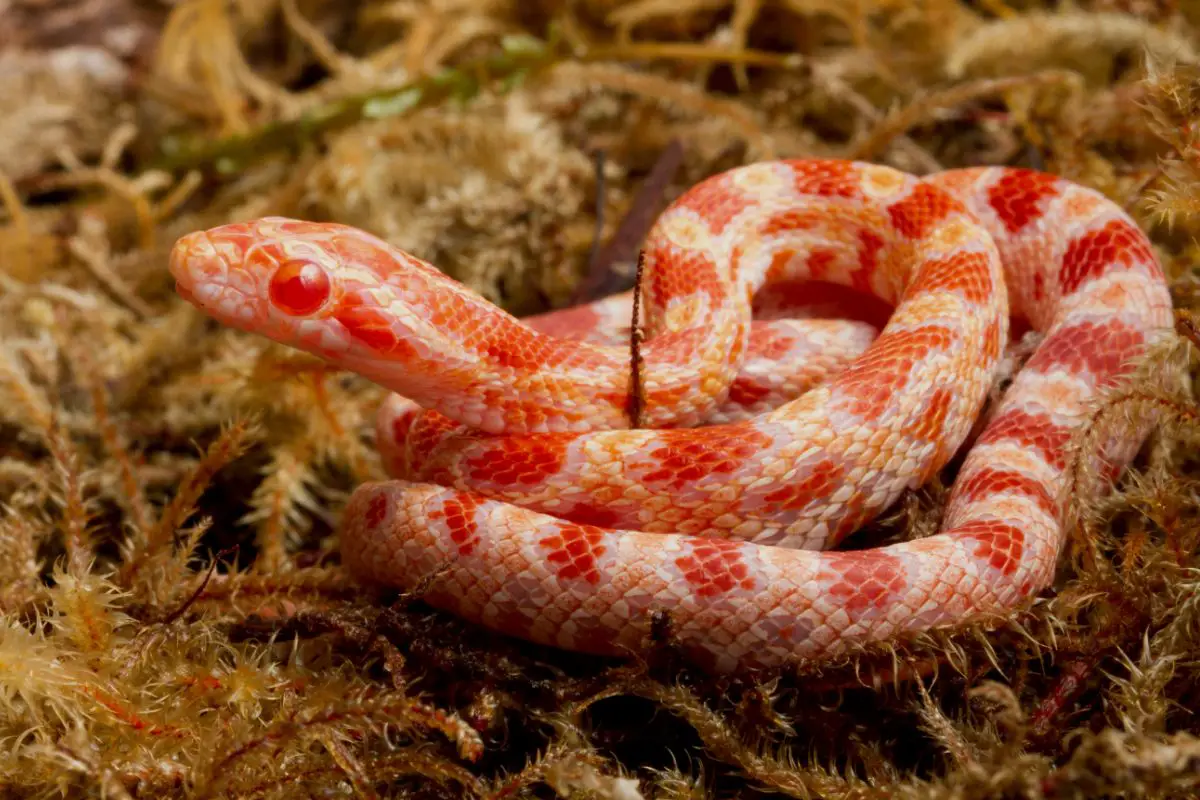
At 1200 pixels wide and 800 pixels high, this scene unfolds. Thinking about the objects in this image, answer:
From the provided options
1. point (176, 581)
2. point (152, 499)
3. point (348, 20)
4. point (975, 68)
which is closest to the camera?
point (176, 581)

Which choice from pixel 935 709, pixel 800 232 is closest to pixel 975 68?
pixel 800 232

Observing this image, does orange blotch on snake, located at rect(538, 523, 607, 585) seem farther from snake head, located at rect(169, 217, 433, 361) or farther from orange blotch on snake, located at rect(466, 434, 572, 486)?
snake head, located at rect(169, 217, 433, 361)

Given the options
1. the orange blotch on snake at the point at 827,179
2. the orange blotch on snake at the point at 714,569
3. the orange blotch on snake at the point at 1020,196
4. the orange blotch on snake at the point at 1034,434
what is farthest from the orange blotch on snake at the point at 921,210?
the orange blotch on snake at the point at 714,569

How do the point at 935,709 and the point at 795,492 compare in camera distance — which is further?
the point at 795,492

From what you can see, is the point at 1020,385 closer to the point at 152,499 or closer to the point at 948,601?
the point at 948,601

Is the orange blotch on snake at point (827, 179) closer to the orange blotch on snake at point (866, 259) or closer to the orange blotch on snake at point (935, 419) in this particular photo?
the orange blotch on snake at point (866, 259)

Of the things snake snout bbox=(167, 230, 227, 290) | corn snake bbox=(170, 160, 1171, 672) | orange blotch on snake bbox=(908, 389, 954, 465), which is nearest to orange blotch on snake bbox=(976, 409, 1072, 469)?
corn snake bbox=(170, 160, 1171, 672)

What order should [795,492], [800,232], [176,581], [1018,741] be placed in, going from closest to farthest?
[1018,741], [795,492], [176,581], [800,232]

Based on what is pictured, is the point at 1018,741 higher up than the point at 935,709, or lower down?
higher up
